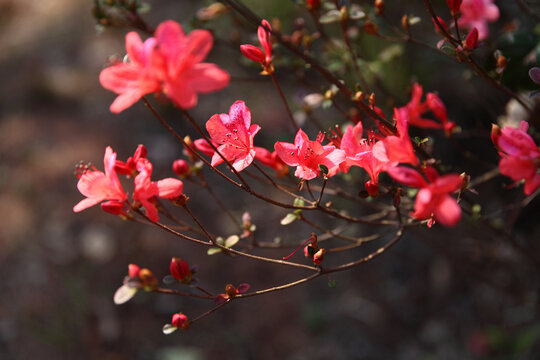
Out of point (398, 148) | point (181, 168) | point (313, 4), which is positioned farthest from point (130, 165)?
point (313, 4)

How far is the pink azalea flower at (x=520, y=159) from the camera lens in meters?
1.07

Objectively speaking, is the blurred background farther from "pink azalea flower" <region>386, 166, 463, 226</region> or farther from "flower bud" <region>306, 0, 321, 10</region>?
"pink azalea flower" <region>386, 166, 463, 226</region>

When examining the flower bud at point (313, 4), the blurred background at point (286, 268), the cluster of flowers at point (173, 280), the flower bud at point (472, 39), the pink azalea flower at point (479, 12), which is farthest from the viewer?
the blurred background at point (286, 268)

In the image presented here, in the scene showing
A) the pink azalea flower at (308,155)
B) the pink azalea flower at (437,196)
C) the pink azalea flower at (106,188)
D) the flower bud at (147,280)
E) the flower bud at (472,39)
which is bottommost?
the flower bud at (147,280)

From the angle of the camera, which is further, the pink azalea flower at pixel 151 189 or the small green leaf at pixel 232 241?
the small green leaf at pixel 232 241

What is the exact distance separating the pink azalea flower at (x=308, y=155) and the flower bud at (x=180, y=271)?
439mm

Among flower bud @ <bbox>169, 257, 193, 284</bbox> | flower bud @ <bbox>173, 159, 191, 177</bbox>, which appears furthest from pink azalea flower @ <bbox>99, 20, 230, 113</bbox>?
flower bud @ <bbox>173, 159, 191, 177</bbox>

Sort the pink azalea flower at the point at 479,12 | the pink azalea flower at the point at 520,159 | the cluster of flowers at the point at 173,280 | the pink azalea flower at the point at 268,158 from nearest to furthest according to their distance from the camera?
the pink azalea flower at the point at 520,159, the cluster of flowers at the point at 173,280, the pink azalea flower at the point at 268,158, the pink azalea flower at the point at 479,12

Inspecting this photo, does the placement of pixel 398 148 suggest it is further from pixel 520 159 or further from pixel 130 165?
pixel 130 165

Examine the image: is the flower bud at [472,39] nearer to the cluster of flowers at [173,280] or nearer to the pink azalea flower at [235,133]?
the pink azalea flower at [235,133]

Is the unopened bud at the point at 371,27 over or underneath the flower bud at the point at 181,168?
over

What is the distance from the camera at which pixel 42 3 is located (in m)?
8.23

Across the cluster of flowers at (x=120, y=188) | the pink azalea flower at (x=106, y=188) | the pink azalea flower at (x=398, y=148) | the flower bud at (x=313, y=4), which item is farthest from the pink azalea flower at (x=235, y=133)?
the flower bud at (x=313, y=4)

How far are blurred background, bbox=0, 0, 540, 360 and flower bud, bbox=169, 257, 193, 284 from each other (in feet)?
3.58
